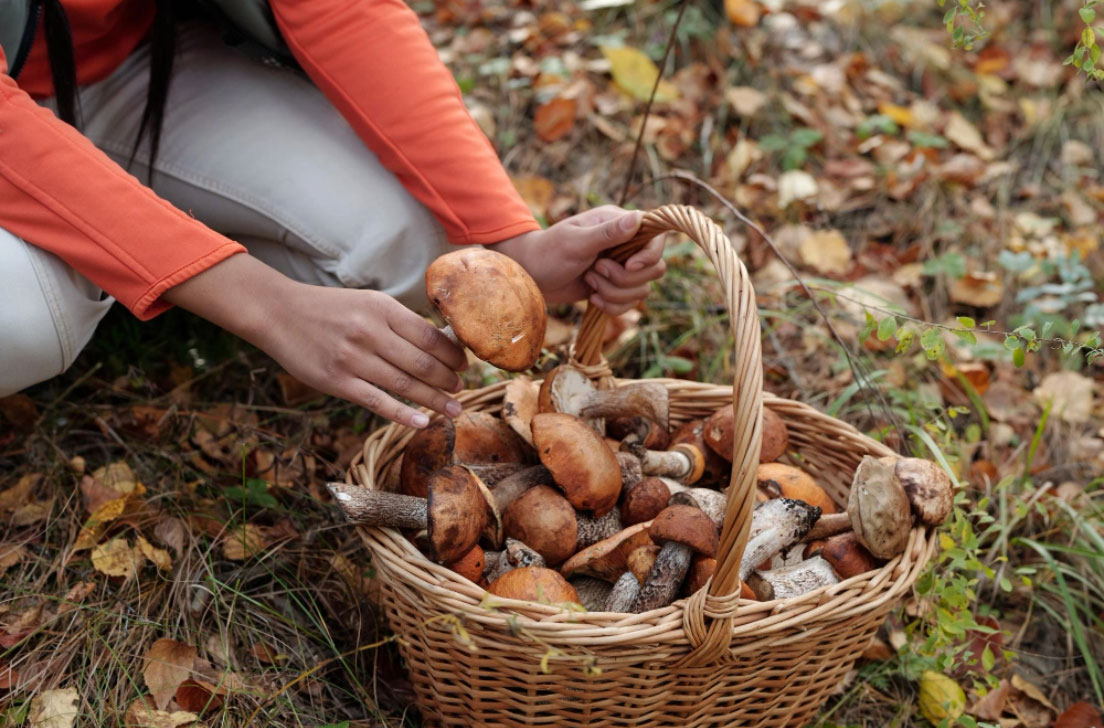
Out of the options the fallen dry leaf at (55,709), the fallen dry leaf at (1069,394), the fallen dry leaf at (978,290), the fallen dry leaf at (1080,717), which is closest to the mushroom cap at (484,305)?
the fallen dry leaf at (55,709)

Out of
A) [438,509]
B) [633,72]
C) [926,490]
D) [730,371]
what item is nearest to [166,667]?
[438,509]

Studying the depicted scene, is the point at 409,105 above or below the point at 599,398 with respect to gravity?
above

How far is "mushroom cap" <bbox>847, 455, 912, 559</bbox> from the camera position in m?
1.59

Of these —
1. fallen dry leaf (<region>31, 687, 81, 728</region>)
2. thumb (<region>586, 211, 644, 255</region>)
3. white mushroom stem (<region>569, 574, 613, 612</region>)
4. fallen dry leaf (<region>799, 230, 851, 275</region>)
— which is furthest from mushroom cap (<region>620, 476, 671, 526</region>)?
fallen dry leaf (<region>799, 230, 851, 275</region>)

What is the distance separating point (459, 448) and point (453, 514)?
0.37 meters

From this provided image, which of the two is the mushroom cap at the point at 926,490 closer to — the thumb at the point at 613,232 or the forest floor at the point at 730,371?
the forest floor at the point at 730,371

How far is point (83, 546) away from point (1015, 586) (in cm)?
204

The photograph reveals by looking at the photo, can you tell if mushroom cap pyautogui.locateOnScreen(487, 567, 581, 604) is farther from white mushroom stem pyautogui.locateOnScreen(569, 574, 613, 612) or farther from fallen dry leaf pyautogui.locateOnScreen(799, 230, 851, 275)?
fallen dry leaf pyautogui.locateOnScreen(799, 230, 851, 275)

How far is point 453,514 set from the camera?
146cm

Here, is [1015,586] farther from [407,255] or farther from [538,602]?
[407,255]

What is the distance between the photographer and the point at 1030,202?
338cm

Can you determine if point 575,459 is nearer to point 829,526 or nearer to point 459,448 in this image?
point 459,448

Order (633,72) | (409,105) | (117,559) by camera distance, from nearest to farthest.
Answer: (117,559) < (409,105) < (633,72)

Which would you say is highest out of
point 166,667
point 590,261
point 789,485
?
point 590,261
